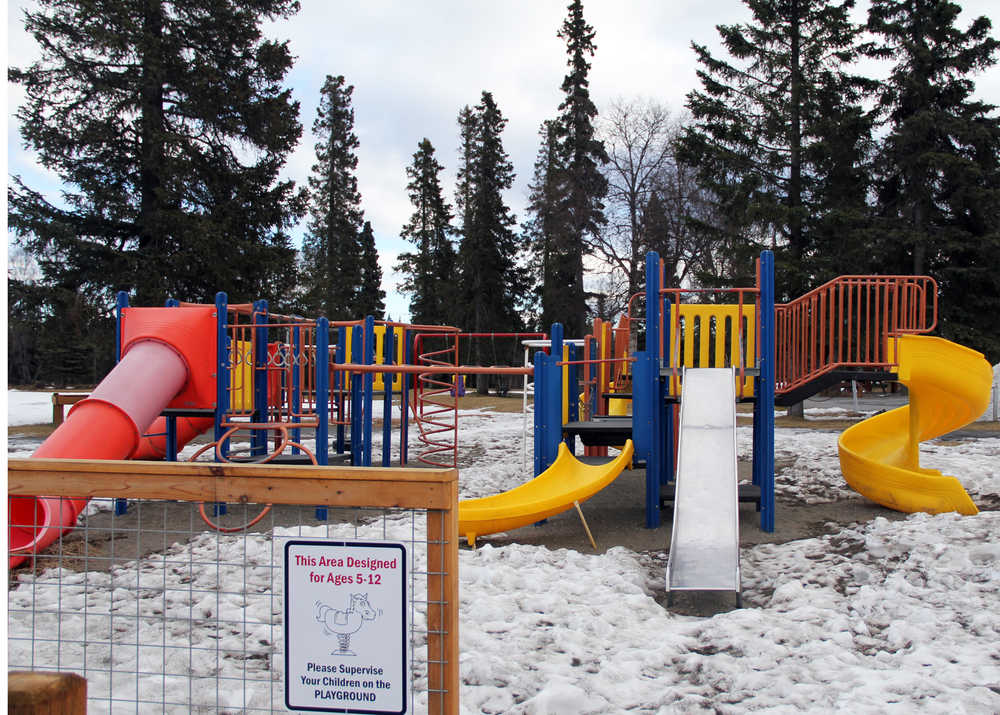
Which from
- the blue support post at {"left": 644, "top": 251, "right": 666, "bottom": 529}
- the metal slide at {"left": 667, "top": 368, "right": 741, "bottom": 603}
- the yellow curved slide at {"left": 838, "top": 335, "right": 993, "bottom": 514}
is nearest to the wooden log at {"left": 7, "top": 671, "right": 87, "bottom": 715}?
the metal slide at {"left": 667, "top": 368, "right": 741, "bottom": 603}

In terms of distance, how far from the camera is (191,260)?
70.8 ft

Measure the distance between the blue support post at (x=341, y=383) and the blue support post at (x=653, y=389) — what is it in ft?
13.1

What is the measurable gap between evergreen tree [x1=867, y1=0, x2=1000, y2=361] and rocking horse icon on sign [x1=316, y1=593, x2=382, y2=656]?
25289mm

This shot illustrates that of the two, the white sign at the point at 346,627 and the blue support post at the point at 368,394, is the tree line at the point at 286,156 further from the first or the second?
the white sign at the point at 346,627

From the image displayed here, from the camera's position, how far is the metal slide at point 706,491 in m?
5.50

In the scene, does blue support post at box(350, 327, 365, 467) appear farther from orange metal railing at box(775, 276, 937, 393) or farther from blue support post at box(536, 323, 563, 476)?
orange metal railing at box(775, 276, 937, 393)

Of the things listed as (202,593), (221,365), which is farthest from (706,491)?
(221,365)

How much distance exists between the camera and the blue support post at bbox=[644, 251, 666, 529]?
7.71 metres

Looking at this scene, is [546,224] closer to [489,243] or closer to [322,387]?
[489,243]

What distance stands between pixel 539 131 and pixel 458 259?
921 centimetres

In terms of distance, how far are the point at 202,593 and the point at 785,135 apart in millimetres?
23645

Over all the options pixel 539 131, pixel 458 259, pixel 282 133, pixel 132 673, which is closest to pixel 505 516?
pixel 132 673

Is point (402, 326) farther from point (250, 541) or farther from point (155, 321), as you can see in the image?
point (250, 541)

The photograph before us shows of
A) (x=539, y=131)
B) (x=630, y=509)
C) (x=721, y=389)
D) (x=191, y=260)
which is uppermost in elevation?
(x=539, y=131)
